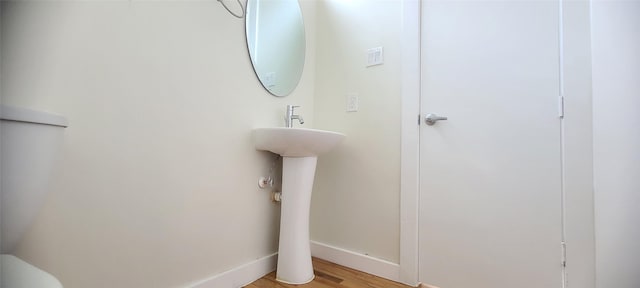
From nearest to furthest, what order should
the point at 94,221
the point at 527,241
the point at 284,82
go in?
the point at 94,221
the point at 527,241
the point at 284,82

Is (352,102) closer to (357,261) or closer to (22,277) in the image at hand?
(357,261)

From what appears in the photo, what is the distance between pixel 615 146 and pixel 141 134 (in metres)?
1.80

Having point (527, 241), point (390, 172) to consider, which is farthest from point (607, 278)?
point (390, 172)

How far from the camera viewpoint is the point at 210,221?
1.22m

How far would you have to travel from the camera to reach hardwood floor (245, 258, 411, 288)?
136 cm

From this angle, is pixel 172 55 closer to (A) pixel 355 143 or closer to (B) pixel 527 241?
(A) pixel 355 143

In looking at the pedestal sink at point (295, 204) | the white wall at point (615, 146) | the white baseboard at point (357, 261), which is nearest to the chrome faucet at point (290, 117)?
the pedestal sink at point (295, 204)

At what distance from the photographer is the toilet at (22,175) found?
0.52 m

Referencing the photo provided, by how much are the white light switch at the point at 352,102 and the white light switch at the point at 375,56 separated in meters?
0.20

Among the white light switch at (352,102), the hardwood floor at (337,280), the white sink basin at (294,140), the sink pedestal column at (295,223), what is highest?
the white light switch at (352,102)

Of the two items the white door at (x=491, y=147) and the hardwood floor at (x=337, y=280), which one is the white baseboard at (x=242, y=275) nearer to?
the hardwood floor at (x=337, y=280)

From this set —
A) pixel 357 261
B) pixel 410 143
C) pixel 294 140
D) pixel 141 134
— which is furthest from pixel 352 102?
pixel 141 134

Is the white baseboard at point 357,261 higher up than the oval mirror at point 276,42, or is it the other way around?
the oval mirror at point 276,42

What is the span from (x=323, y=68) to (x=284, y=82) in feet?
1.07
